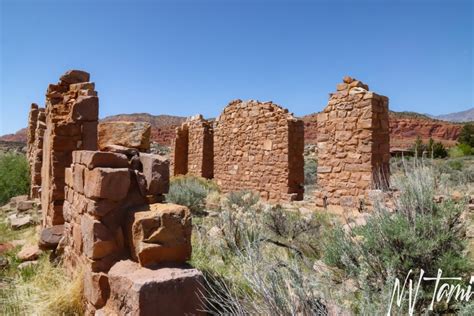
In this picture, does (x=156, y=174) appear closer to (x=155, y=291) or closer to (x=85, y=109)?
(x=155, y=291)

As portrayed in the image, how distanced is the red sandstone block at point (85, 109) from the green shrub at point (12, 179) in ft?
24.9

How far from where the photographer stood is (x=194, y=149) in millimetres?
13484

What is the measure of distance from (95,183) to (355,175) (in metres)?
5.09

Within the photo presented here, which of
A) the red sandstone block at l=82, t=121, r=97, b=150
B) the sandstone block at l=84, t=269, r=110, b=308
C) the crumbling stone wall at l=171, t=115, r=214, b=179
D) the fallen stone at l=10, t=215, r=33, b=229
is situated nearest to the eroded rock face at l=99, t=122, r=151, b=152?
the red sandstone block at l=82, t=121, r=97, b=150

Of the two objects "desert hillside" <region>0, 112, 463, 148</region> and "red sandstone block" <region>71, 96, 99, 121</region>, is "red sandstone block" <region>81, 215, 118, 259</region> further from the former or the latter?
"desert hillside" <region>0, 112, 463, 148</region>

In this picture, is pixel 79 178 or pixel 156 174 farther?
pixel 79 178

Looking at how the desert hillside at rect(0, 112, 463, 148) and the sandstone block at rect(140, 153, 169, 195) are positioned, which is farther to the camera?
the desert hillside at rect(0, 112, 463, 148)

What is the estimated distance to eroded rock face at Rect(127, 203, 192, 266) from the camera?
2.97 m

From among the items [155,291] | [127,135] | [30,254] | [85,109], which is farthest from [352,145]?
[30,254]

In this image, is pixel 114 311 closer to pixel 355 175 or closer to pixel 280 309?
pixel 280 309

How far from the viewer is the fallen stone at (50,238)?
16.1ft

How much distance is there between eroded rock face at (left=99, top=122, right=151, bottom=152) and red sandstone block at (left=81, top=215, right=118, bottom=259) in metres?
1.78

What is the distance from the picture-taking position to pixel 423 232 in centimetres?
329

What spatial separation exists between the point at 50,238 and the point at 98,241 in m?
2.21
